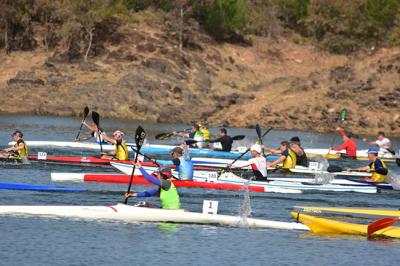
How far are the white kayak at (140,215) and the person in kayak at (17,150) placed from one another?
969 centimetres

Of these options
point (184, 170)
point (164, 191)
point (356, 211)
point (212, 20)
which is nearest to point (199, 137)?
point (184, 170)

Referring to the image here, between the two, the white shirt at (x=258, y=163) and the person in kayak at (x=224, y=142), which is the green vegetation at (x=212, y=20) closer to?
the person in kayak at (x=224, y=142)

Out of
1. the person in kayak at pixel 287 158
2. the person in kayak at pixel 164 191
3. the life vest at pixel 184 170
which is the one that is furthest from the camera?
the person in kayak at pixel 287 158

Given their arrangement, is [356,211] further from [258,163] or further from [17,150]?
[17,150]

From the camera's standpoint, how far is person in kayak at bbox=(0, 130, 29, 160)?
35.8 m

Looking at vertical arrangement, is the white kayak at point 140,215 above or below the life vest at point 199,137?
below

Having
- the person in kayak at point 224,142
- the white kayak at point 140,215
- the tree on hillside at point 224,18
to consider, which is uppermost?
the tree on hillside at point 224,18

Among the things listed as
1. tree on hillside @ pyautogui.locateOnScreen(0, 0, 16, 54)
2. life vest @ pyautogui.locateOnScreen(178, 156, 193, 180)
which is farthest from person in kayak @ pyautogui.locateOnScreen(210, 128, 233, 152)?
tree on hillside @ pyautogui.locateOnScreen(0, 0, 16, 54)

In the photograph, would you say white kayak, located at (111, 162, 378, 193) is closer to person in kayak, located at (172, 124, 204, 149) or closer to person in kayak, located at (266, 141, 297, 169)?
person in kayak, located at (266, 141, 297, 169)

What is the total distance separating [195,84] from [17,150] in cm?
4581

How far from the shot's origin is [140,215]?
2580 cm

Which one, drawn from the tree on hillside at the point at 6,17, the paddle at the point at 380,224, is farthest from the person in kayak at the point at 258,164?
the tree on hillside at the point at 6,17

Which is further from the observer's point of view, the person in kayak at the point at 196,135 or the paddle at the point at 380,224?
the person in kayak at the point at 196,135

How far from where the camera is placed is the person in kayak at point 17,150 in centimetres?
3576
